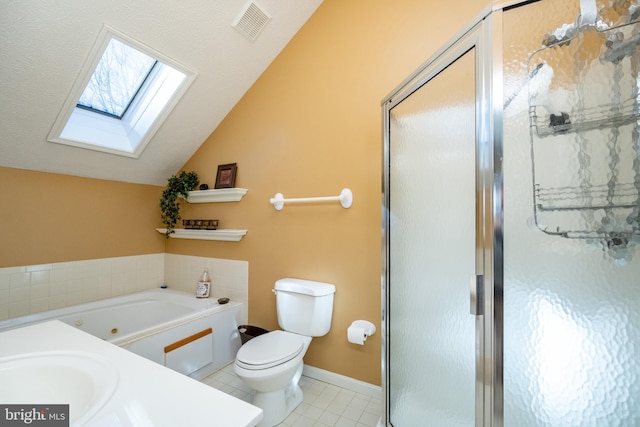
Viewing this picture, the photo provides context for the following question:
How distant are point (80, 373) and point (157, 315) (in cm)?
190

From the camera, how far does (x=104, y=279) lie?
2.36 m

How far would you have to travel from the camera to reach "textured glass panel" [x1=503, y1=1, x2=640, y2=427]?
722mm

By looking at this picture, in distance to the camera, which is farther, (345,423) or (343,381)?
(343,381)

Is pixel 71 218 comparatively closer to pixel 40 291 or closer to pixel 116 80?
pixel 40 291

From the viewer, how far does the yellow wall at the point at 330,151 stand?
66.9 inches

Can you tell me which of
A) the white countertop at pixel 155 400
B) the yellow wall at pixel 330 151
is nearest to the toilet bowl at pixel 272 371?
the yellow wall at pixel 330 151

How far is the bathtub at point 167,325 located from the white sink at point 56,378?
81 centimetres

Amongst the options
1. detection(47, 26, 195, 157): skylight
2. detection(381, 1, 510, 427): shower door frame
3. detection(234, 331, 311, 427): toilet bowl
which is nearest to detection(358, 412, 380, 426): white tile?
detection(234, 331, 311, 427): toilet bowl

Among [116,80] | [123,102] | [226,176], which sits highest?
[116,80]

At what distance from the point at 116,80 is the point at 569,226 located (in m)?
2.89

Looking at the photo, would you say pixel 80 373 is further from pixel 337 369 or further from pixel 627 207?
pixel 627 207

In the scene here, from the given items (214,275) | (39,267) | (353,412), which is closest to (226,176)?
(214,275)

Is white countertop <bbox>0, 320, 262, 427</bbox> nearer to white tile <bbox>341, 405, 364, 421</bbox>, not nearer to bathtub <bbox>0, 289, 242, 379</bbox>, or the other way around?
bathtub <bbox>0, 289, 242, 379</bbox>

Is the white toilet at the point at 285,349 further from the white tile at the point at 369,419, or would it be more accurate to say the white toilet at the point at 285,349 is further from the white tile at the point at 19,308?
the white tile at the point at 19,308
